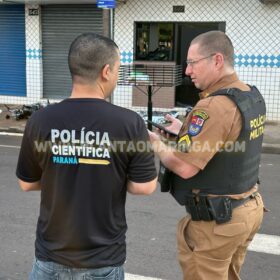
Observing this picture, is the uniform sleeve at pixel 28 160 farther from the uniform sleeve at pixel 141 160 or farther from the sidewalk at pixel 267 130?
the sidewalk at pixel 267 130

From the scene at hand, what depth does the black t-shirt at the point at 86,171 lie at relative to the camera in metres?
1.93

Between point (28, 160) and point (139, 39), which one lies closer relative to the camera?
point (28, 160)

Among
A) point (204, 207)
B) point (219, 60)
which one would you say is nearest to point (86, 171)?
point (204, 207)

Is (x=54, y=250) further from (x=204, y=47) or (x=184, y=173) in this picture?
(x=204, y=47)

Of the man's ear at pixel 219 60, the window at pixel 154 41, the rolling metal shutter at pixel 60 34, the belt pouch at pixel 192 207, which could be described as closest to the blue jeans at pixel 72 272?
the belt pouch at pixel 192 207

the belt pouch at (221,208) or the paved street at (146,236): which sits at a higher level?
the belt pouch at (221,208)

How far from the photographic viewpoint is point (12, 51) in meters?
12.8

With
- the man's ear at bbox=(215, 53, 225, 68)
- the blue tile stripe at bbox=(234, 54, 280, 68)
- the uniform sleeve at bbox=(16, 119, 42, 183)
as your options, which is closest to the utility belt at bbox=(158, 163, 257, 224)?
the man's ear at bbox=(215, 53, 225, 68)

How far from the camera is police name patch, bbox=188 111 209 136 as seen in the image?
235 cm

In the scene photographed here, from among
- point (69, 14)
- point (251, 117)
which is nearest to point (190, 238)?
point (251, 117)

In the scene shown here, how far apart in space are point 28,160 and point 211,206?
3.20 feet

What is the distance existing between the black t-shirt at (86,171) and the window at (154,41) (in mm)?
9358

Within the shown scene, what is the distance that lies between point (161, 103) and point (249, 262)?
25.0 feet

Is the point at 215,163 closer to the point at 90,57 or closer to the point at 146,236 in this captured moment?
the point at 90,57
